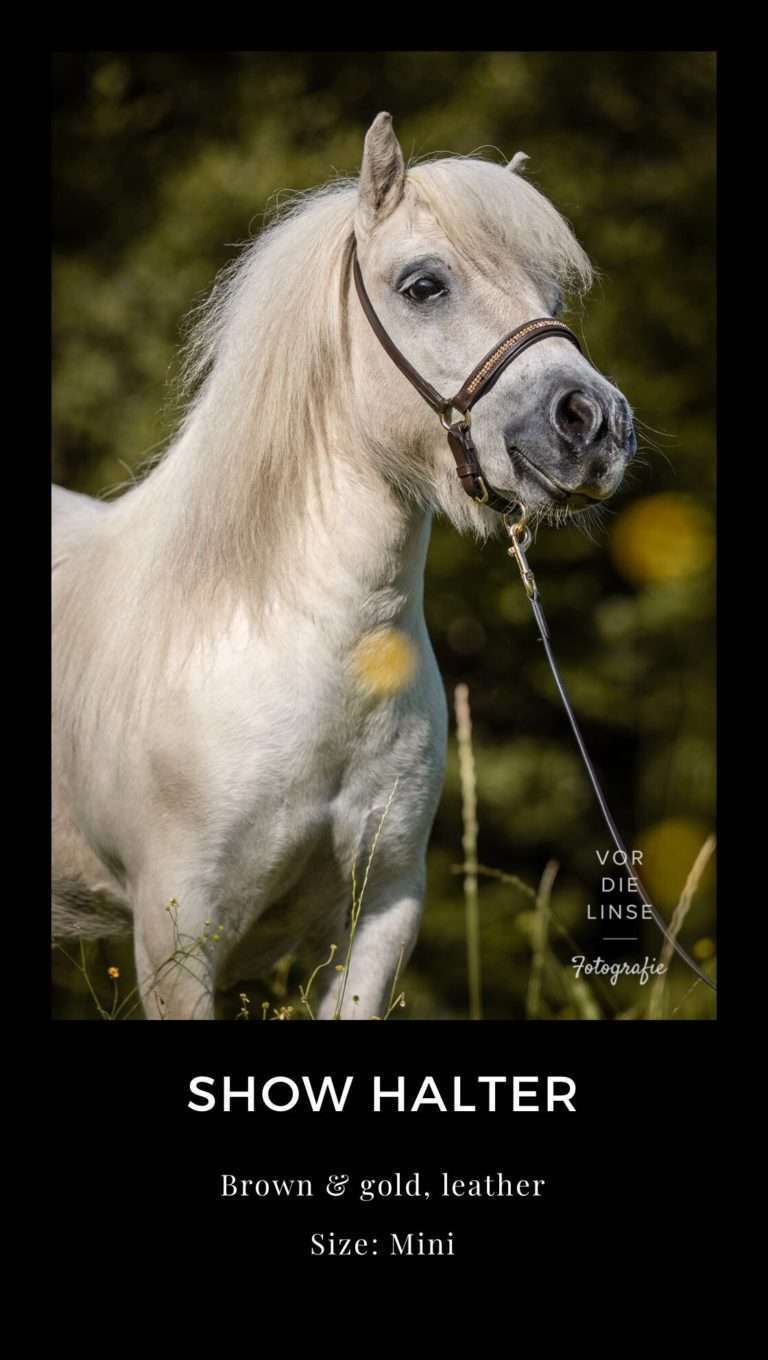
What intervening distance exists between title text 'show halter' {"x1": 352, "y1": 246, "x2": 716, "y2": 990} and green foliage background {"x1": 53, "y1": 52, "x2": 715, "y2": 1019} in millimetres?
3352

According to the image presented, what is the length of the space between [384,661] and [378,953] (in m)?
0.67

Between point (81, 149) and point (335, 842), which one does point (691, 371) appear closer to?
point (81, 149)

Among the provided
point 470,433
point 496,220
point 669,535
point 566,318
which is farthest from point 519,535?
point 669,535

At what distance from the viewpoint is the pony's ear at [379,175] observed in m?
2.51

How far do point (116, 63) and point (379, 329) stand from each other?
170 inches

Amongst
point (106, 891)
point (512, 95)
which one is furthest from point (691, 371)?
point (106, 891)

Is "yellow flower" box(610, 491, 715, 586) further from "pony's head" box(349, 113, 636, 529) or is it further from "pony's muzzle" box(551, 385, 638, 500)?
"pony's muzzle" box(551, 385, 638, 500)

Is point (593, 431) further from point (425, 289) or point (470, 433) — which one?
point (425, 289)

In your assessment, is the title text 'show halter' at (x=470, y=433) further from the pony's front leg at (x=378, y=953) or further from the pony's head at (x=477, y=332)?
the pony's front leg at (x=378, y=953)

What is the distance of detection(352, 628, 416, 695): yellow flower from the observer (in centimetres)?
268

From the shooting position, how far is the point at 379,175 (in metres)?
2.55

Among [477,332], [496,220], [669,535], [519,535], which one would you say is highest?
[669,535]

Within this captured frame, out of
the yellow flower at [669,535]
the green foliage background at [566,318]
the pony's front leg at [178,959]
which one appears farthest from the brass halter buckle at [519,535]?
the yellow flower at [669,535]

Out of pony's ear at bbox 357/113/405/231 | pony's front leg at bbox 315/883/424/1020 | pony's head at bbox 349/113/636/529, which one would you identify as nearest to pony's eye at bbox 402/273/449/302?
pony's head at bbox 349/113/636/529
